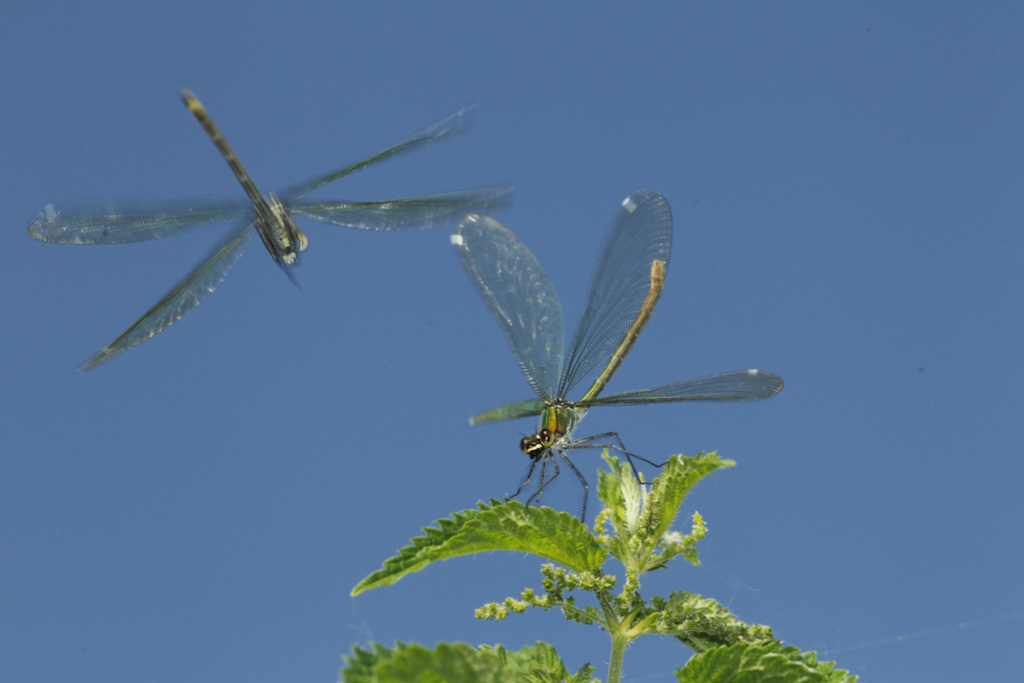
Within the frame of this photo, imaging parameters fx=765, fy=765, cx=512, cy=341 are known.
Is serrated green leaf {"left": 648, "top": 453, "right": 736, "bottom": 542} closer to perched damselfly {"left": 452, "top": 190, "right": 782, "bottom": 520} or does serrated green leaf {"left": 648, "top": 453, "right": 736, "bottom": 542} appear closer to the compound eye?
perched damselfly {"left": 452, "top": 190, "right": 782, "bottom": 520}

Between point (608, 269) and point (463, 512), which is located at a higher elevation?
point (608, 269)

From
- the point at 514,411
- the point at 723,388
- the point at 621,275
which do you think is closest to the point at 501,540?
the point at 514,411

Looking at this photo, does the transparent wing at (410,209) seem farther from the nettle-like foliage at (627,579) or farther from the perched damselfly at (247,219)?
the nettle-like foliage at (627,579)

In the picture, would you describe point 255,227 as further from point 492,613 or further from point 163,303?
point 492,613

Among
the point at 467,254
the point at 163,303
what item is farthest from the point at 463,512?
the point at 163,303

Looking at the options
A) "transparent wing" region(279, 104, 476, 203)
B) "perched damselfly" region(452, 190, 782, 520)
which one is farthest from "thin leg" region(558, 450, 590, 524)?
"transparent wing" region(279, 104, 476, 203)
